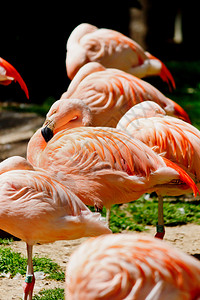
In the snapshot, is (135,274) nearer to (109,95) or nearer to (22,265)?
(22,265)

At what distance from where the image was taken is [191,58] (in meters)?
16.7

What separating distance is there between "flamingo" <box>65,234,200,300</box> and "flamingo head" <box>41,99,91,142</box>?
2.07 meters

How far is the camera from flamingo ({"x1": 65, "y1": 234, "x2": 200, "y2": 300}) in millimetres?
2104

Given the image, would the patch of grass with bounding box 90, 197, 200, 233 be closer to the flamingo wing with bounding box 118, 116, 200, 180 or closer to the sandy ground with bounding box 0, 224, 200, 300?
the sandy ground with bounding box 0, 224, 200, 300

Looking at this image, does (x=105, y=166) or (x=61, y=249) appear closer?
(x=105, y=166)

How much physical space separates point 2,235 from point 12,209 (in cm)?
151

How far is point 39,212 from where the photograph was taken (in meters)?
3.04

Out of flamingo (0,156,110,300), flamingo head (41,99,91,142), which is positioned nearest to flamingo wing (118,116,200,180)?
flamingo head (41,99,91,142)

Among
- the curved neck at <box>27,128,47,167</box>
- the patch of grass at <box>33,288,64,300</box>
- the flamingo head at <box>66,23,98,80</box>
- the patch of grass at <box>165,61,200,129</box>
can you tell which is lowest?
the patch of grass at <box>165,61,200,129</box>

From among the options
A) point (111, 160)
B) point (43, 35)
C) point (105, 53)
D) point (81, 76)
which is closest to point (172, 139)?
point (111, 160)

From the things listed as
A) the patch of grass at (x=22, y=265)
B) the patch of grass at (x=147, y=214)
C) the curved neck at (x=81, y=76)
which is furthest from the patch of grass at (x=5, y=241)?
the curved neck at (x=81, y=76)

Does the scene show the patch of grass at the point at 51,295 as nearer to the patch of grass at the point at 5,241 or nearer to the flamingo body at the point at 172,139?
the patch of grass at the point at 5,241

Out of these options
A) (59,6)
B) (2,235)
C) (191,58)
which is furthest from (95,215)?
(191,58)

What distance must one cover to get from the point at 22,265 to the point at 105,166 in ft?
3.13
